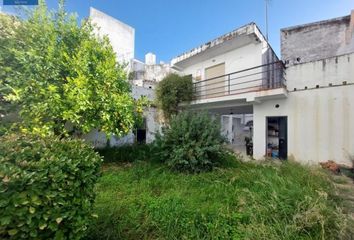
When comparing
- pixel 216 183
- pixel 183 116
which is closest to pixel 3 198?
pixel 216 183

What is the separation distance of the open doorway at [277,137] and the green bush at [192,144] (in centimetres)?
303

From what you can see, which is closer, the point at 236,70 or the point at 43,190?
the point at 43,190

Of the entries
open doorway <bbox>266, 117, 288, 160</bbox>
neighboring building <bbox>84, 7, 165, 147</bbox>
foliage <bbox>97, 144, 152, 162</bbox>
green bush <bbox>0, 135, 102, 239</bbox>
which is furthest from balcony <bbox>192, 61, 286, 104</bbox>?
green bush <bbox>0, 135, 102, 239</bbox>

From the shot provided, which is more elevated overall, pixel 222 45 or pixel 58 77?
pixel 222 45

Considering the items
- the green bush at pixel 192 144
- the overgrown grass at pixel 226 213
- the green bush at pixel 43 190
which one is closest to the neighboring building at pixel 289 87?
the green bush at pixel 192 144

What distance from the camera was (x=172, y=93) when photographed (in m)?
10.8

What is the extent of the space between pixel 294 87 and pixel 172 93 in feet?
20.0

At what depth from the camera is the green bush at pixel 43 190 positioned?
1577 millimetres

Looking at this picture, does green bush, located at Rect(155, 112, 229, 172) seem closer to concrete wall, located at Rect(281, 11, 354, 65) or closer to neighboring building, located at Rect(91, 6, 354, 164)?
neighboring building, located at Rect(91, 6, 354, 164)

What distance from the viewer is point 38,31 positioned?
5684mm

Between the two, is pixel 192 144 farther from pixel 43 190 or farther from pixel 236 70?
pixel 236 70

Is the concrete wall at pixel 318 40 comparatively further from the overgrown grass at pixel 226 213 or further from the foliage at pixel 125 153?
the foliage at pixel 125 153

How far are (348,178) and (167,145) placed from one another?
5.65 m

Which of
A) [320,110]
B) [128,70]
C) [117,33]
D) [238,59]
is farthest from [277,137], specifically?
[117,33]
